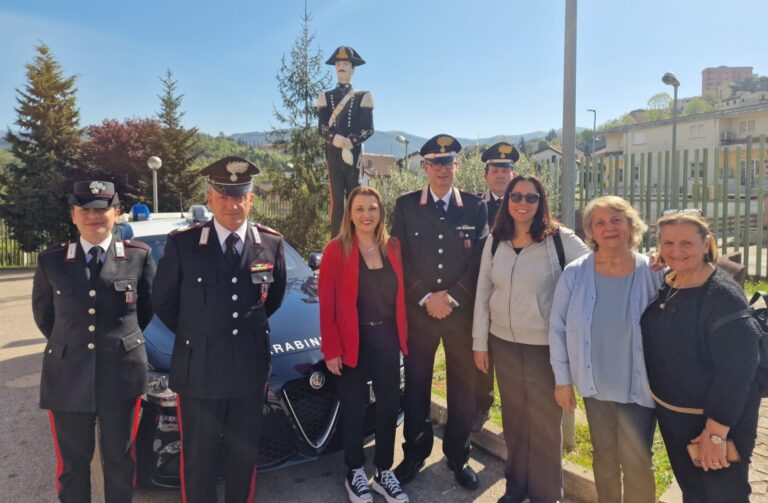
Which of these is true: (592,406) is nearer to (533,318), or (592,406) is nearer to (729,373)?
(533,318)

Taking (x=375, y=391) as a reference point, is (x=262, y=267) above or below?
above

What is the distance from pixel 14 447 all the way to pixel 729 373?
438cm

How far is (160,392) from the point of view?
9.12 ft

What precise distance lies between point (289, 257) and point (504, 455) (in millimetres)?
2463

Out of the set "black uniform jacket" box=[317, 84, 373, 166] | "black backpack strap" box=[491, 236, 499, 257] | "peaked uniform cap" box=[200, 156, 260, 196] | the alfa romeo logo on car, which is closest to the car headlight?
the alfa romeo logo on car

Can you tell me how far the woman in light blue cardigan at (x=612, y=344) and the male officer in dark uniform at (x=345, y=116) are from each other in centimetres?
351

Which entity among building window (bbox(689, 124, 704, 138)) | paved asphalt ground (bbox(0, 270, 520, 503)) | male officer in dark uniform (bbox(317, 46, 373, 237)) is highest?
building window (bbox(689, 124, 704, 138))

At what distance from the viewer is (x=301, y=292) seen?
4102mm

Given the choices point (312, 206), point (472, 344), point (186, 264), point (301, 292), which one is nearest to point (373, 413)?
point (472, 344)

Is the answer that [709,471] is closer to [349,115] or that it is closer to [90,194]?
[90,194]

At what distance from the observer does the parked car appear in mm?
2721

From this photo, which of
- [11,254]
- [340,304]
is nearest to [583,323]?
[340,304]

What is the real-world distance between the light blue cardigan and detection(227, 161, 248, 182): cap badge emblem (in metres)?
1.70

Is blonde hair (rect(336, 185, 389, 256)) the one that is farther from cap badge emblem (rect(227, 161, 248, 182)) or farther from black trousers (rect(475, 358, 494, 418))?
black trousers (rect(475, 358, 494, 418))
